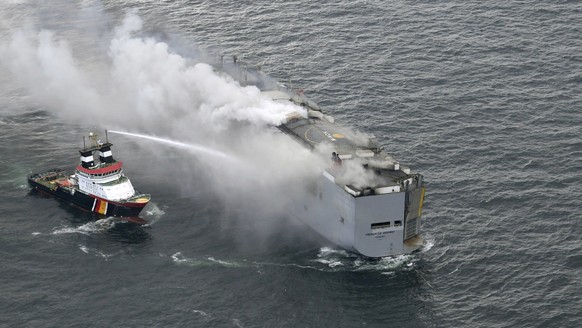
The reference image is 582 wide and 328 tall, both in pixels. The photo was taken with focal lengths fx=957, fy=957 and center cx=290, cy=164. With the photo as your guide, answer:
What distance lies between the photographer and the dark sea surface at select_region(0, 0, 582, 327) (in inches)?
5007

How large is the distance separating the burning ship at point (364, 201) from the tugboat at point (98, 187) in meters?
26.5

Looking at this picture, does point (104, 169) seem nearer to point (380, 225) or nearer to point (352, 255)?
point (352, 255)

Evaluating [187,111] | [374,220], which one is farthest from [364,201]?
[187,111]

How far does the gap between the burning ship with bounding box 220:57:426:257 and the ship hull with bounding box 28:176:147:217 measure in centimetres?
2552

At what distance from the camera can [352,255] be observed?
14012 centimetres

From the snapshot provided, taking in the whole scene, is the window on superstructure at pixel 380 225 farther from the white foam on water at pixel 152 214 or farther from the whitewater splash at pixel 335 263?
the white foam on water at pixel 152 214

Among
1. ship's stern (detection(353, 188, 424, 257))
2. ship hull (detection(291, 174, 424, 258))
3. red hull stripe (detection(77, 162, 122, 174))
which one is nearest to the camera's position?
ship's stern (detection(353, 188, 424, 257))

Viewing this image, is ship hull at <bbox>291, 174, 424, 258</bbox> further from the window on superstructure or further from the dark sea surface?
the dark sea surface

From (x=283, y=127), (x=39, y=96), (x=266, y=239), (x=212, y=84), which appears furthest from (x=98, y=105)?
(x=266, y=239)

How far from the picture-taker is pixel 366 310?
12719 cm

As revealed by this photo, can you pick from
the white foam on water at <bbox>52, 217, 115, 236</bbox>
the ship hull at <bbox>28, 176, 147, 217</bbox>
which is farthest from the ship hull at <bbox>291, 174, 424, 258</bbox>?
the white foam on water at <bbox>52, 217, 115, 236</bbox>

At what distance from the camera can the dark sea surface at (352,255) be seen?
127188 millimetres

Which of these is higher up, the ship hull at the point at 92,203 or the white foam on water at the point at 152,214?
the ship hull at the point at 92,203

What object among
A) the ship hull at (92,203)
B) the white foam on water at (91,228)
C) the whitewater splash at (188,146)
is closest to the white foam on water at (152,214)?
the ship hull at (92,203)
